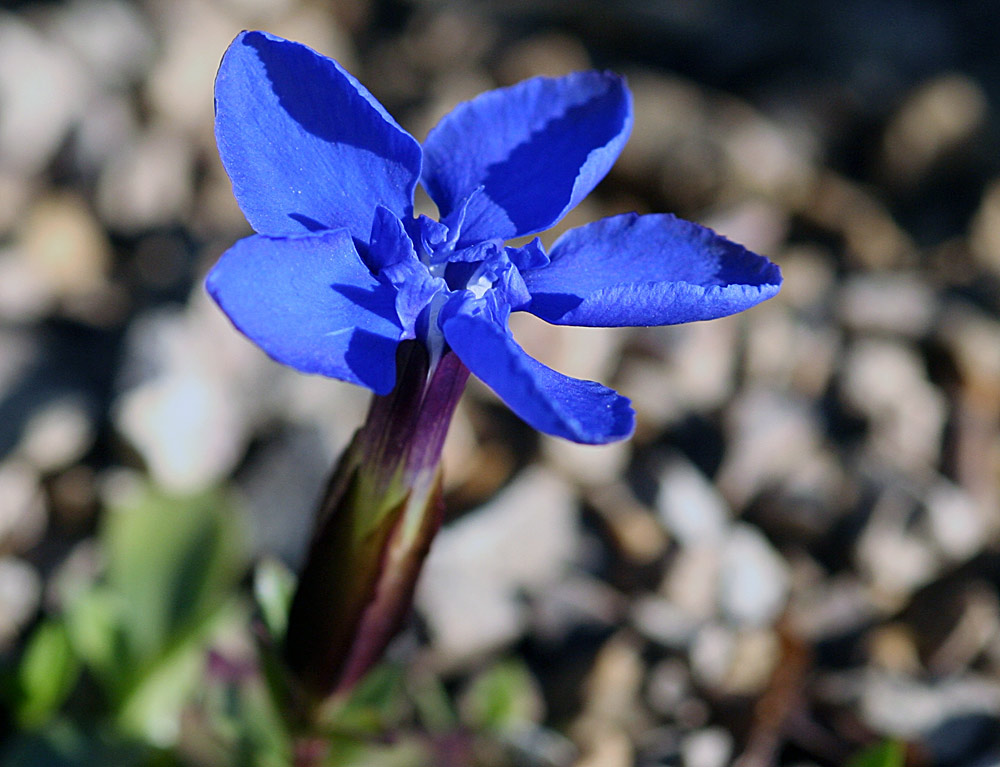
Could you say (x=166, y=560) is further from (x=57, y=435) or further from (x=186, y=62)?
(x=186, y=62)

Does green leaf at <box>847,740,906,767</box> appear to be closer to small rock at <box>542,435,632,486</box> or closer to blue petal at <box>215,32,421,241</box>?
small rock at <box>542,435,632,486</box>

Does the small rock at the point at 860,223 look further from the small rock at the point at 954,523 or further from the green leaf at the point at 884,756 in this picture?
the green leaf at the point at 884,756

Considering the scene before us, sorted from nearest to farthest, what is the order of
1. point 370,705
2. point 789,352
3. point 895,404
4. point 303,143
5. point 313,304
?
point 313,304
point 303,143
point 370,705
point 895,404
point 789,352

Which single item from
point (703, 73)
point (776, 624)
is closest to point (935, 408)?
point (776, 624)

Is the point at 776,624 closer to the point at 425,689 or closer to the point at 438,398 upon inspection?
the point at 425,689

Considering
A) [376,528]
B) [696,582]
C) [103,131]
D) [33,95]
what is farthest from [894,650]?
[33,95]

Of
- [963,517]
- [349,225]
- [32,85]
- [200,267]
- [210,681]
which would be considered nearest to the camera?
[349,225]

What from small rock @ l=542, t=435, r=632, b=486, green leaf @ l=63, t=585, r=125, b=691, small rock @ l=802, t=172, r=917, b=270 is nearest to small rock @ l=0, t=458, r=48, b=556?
green leaf @ l=63, t=585, r=125, b=691
